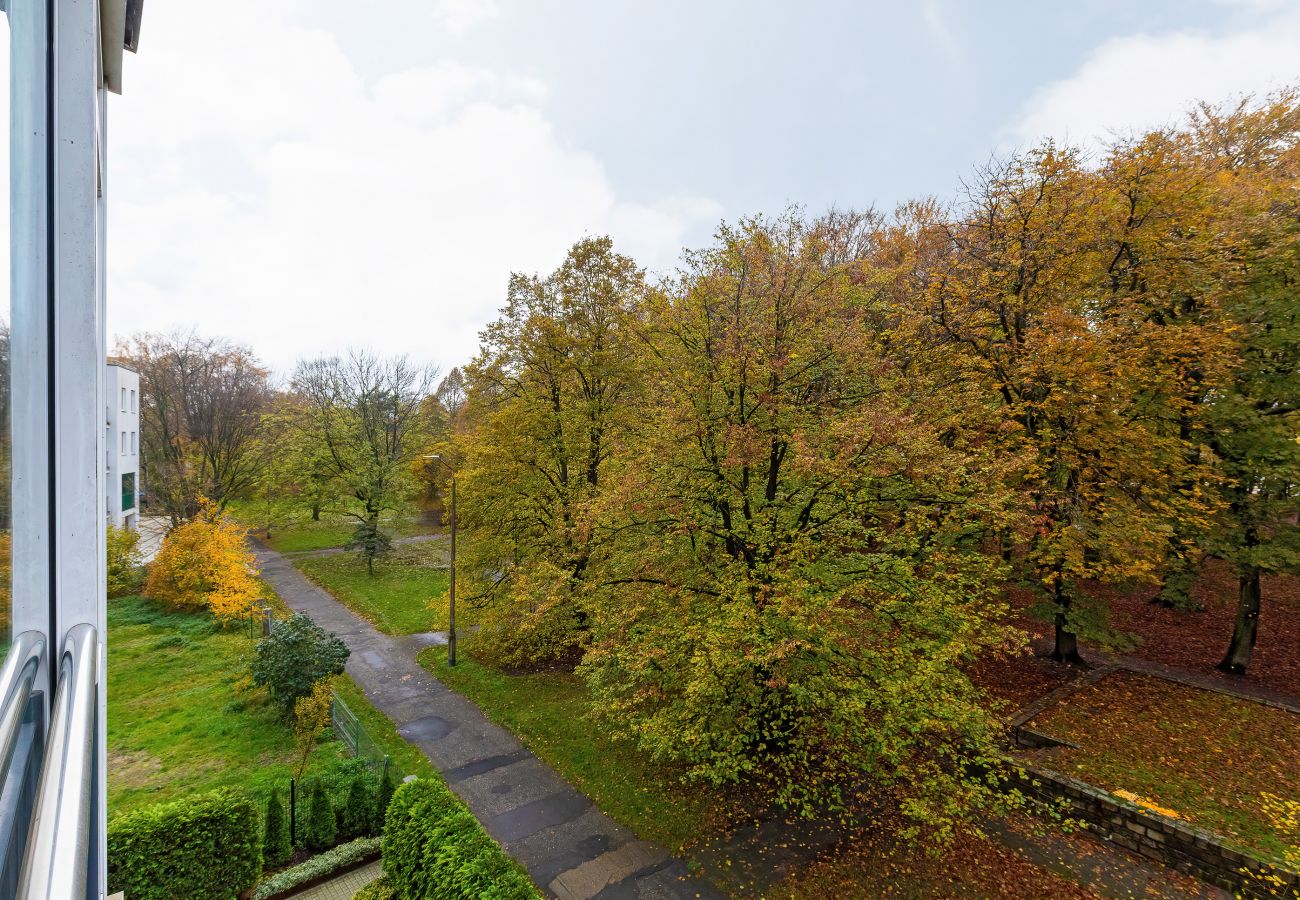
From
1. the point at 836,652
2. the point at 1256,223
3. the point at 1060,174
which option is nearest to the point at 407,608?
the point at 836,652

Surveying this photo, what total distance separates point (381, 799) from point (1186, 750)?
13906mm

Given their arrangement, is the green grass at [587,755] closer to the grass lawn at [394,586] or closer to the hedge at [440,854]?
the grass lawn at [394,586]

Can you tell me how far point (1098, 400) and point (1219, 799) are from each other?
6.83 metres

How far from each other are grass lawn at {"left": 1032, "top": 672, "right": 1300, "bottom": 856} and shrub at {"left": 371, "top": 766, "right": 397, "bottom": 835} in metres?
11.1

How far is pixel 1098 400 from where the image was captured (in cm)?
1116

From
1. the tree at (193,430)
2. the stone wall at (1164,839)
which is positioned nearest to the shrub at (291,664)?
the stone wall at (1164,839)

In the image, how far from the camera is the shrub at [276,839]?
8.23 m

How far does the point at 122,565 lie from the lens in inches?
771

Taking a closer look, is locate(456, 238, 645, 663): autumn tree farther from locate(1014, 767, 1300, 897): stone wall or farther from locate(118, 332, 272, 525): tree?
locate(118, 332, 272, 525): tree

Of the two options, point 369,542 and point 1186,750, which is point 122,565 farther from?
point 1186,750

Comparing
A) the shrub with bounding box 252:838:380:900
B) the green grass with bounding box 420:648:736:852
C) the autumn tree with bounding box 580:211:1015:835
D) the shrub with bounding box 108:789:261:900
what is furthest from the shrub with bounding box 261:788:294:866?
the autumn tree with bounding box 580:211:1015:835

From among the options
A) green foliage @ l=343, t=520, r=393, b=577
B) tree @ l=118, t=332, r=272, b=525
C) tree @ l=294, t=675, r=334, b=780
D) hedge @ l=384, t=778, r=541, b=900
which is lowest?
hedge @ l=384, t=778, r=541, b=900

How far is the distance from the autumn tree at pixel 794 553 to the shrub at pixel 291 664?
19.6ft

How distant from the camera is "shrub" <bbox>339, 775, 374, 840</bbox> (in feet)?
29.1
